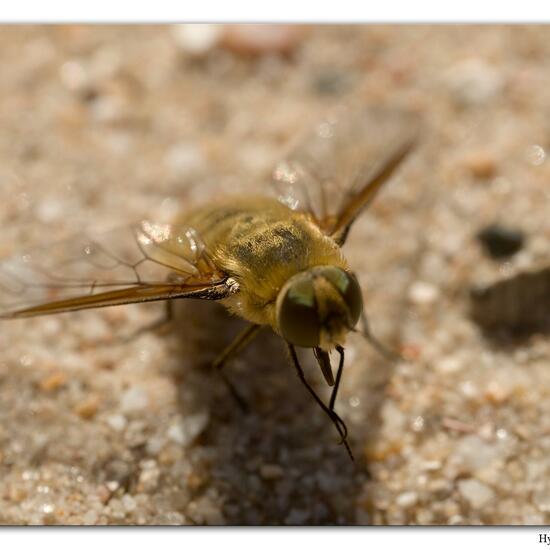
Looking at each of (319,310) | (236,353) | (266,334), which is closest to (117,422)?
(236,353)

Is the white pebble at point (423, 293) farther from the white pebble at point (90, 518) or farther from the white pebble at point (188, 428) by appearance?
the white pebble at point (90, 518)

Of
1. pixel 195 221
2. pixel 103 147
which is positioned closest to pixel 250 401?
pixel 195 221

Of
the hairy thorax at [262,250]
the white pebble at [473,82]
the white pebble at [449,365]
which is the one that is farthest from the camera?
the white pebble at [473,82]

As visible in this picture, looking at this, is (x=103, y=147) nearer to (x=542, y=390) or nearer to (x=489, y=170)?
(x=489, y=170)

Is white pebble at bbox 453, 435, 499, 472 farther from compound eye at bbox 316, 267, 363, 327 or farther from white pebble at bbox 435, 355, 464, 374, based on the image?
compound eye at bbox 316, 267, 363, 327

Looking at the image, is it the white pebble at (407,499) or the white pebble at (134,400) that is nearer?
the white pebble at (407,499)

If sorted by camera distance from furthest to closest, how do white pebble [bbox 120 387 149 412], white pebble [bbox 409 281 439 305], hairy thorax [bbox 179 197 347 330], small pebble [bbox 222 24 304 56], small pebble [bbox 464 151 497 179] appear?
small pebble [bbox 222 24 304 56] → small pebble [bbox 464 151 497 179] → white pebble [bbox 409 281 439 305] → white pebble [bbox 120 387 149 412] → hairy thorax [bbox 179 197 347 330]

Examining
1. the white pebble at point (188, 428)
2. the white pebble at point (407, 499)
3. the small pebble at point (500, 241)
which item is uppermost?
the small pebble at point (500, 241)

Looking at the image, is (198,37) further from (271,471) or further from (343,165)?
(271,471)

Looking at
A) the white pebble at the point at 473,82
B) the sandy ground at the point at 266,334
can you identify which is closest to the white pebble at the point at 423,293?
the sandy ground at the point at 266,334

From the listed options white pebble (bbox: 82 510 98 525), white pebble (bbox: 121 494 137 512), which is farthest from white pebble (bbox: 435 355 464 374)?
white pebble (bbox: 82 510 98 525)
